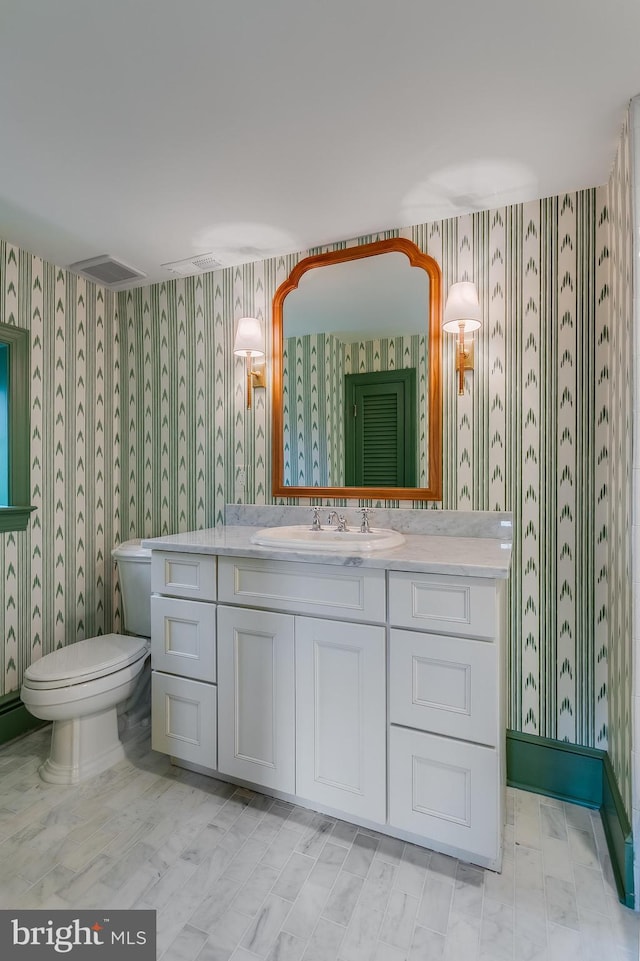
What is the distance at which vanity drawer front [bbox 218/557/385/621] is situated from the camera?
4.94ft

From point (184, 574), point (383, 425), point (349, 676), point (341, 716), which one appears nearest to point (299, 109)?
point (383, 425)

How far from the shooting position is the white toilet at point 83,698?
182cm

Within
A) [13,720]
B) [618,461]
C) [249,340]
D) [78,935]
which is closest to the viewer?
[78,935]

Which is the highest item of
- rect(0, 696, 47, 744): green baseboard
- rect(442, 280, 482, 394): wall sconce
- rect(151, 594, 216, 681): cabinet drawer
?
rect(442, 280, 482, 394): wall sconce

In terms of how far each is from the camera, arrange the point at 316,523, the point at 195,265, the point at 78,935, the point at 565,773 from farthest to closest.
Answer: the point at 195,265
the point at 316,523
the point at 565,773
the point at 78,935

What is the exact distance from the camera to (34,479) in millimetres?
2305

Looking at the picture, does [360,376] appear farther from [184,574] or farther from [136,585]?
[136,585]

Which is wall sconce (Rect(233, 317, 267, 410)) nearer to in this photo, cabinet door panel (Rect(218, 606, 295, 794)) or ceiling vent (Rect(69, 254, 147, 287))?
ceiling vent (Rect(69, 254, 147, 287))

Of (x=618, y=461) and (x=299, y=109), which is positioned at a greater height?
(x=299, y=109)

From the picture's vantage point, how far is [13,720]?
2166mm

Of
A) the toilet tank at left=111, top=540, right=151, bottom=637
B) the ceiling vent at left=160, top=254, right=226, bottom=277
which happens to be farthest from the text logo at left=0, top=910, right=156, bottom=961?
the ceiling vent at left=160, top=254, right=226, bottom=277

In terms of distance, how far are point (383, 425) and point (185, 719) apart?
1419 mm

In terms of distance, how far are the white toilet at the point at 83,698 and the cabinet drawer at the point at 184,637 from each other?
230mm

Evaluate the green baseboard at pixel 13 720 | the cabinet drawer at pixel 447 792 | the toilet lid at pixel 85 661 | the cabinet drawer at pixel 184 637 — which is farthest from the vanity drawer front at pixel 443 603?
the green baseboard at pixel 13 720
